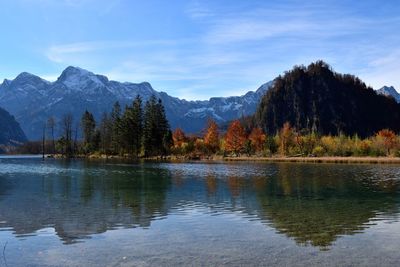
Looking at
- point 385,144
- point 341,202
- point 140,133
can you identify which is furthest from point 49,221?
point 140,133

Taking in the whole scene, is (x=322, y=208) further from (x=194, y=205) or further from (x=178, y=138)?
(x=178, y=138)

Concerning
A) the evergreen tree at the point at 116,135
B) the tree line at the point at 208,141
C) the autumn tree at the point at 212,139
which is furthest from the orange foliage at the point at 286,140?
the evergreen tree at the point at 116,135

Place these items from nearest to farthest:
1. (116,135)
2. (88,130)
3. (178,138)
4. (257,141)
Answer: (257,141) < (116,135) < (178,138) < (88,130)

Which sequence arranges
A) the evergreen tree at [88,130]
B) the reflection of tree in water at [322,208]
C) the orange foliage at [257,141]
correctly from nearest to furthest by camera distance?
the reflection of tree in water at [322,208]
the orange foliage at [257,141]
the evergreen tree at [88,130]

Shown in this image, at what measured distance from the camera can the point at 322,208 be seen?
29.2 m

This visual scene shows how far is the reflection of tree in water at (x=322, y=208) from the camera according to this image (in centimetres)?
2103

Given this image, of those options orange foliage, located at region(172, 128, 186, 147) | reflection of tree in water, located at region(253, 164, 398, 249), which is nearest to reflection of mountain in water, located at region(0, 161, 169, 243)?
reflection of tree in water, located at region(253, 164, 398, 249)

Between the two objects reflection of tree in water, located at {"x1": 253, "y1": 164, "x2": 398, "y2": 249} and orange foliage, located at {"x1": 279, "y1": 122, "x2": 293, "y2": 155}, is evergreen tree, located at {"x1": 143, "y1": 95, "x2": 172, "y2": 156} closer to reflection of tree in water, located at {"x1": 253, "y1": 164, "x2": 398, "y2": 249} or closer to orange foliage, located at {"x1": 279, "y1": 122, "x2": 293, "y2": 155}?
orange foliage, located at {"x1": 279, "y1": 122, "x2": 293, "y2": 155}

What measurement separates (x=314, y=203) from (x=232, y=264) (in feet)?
59.8

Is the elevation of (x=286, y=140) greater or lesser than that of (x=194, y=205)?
greater

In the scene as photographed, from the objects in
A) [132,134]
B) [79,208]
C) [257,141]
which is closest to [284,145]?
[257,141]

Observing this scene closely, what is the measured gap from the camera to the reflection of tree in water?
21031mm

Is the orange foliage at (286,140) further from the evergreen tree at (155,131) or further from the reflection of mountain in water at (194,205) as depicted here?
the reflection of mountain in water at (194,205)

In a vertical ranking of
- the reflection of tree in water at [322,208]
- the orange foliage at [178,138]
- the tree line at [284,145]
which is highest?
the orange foliage at [178,138]
